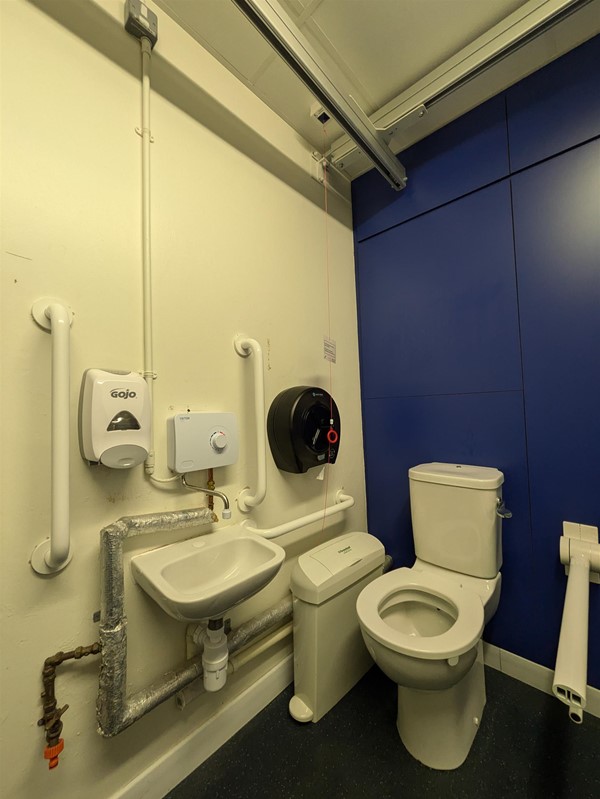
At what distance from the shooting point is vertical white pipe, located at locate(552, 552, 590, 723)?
708mm

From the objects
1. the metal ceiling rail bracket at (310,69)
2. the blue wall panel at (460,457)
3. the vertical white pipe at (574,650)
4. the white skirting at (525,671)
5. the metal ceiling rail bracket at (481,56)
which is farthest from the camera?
the blue wall panel at (460,457)

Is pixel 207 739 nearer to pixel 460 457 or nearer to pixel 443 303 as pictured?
pixel 460 457

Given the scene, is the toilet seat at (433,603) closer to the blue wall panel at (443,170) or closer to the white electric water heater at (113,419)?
the white electric water heater at (113,419)

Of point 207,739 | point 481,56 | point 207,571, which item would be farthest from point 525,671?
point 481,56

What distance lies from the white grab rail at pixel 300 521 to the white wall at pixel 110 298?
0.27 ft

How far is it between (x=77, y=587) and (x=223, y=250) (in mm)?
1250

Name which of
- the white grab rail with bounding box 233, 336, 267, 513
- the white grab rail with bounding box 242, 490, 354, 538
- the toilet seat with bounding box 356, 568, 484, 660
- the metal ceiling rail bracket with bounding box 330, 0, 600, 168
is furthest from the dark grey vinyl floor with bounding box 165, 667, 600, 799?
the metal ceiling rail bracket with bounding box 330, 0, 600, 168

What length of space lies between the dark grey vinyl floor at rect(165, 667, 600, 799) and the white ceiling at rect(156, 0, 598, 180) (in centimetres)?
253

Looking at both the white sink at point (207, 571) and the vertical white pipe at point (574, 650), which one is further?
the white sink at point (207, 571)

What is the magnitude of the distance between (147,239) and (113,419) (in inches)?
24.2

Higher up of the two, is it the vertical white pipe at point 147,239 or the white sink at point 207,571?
the vertical white pipe at point 147,239

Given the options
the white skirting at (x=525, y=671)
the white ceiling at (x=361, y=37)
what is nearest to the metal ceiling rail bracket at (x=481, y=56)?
the white ceiling at (x=361, y=37)

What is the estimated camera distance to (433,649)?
98cm

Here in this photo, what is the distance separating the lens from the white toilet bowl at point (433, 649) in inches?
39.4
